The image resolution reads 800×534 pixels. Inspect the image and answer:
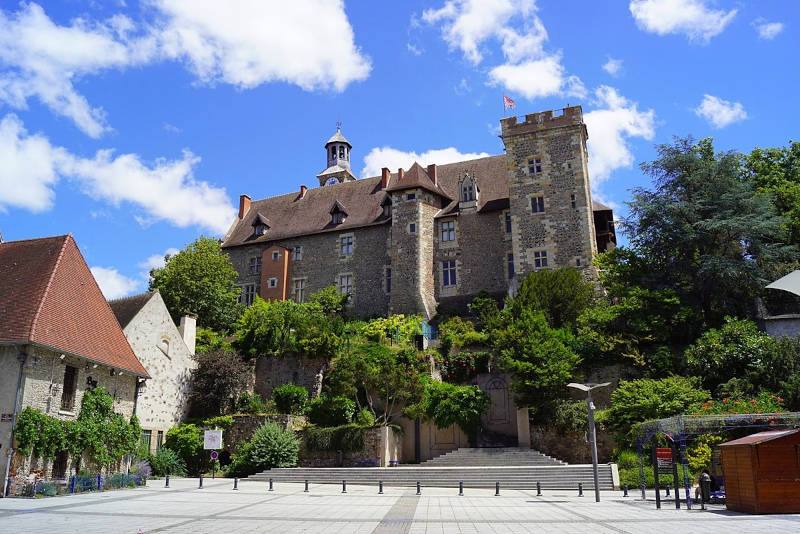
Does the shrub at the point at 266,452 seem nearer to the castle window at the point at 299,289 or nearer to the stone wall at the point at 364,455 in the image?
the stone wall at the point at 364,455

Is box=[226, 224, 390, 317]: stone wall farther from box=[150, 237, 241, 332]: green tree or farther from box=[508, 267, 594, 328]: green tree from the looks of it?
box=[508, 267, 594, 328]: green tree

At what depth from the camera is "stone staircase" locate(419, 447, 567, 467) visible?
83.8 ft

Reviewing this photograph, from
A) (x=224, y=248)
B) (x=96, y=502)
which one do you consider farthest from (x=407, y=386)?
(x=224, y=248)

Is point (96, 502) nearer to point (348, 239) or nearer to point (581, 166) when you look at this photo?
point (348, 239)

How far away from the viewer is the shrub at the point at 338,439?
1073 inches

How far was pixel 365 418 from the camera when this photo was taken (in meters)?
28.1

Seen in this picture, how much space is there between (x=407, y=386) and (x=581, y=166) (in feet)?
60.4

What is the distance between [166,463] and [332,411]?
24.8ft

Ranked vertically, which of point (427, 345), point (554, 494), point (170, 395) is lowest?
point (554, 494)

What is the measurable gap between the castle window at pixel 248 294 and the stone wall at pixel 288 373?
38.9 feet

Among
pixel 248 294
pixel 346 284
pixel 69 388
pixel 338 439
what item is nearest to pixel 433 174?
pixel 346 284

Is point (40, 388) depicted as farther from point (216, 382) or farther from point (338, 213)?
point (338, 213)

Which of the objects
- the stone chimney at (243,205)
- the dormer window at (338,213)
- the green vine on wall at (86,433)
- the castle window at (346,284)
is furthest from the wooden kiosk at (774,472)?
the stone chimney at (243,205)

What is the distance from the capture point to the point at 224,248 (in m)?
46.0
